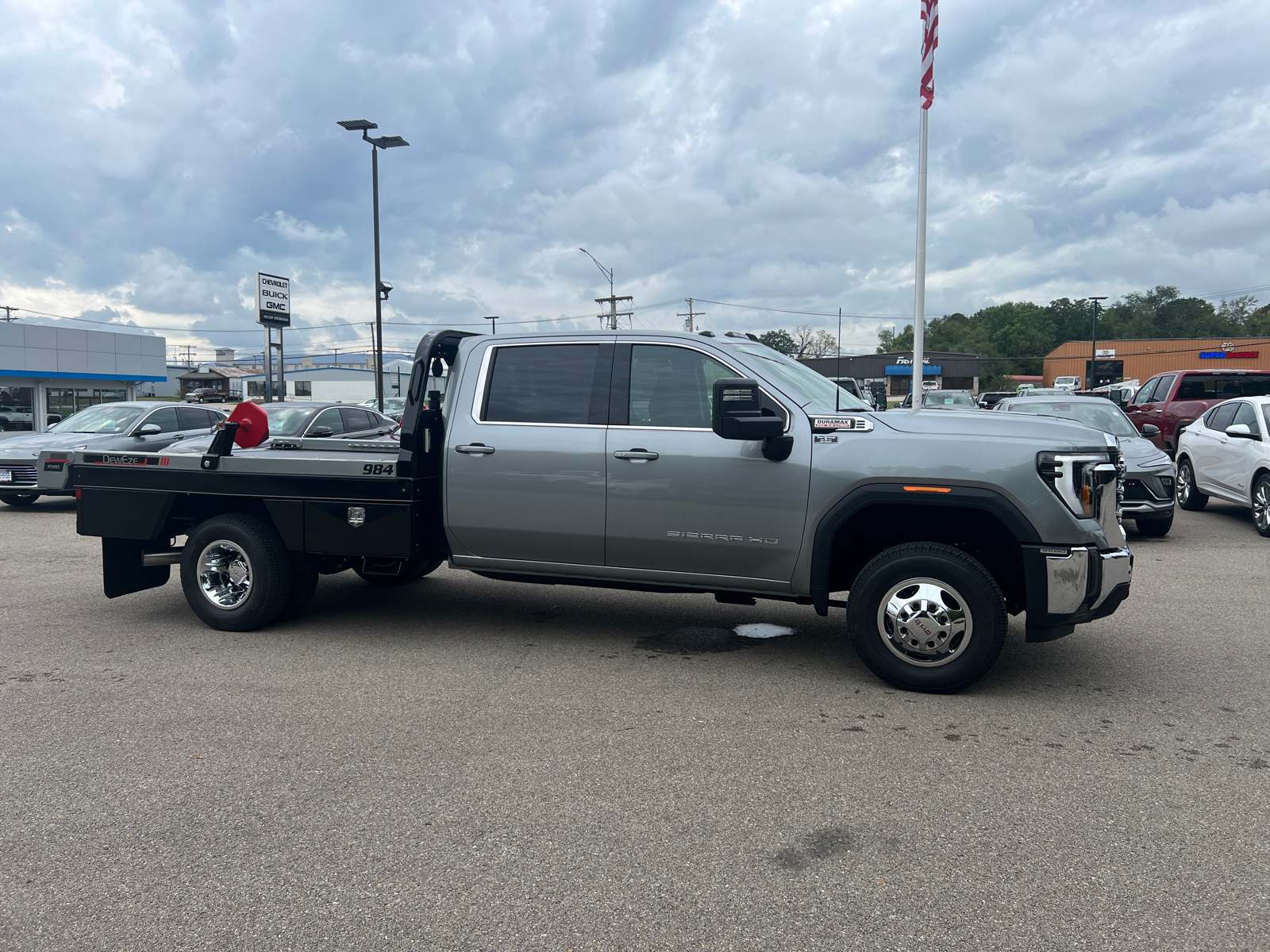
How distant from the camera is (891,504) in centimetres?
498

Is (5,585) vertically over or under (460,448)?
under

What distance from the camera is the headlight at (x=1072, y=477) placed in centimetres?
470

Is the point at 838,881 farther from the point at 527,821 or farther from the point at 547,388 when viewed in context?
the point at 547,388

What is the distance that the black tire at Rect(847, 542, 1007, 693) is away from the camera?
4.70 m

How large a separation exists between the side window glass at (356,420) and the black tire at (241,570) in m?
8.11

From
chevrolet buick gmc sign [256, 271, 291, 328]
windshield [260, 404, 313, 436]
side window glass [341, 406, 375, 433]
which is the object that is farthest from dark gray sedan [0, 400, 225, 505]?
chevrolet buick gmc sign [256, 271, 291, 328]

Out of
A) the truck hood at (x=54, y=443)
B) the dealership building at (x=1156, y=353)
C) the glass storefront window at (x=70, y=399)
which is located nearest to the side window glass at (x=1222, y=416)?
the truck hood at (x=54, y=443)

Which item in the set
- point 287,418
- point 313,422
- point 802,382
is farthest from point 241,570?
point 287,418

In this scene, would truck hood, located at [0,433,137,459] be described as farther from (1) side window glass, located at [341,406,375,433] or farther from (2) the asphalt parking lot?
(2) the asphalt parking lot

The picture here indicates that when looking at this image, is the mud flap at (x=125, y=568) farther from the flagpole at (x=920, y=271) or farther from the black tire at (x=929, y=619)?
the flagpole at (x=920, y=271)

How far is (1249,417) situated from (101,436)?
1559 centimetres

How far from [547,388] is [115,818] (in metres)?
3.28

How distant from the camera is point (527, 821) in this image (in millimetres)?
3375

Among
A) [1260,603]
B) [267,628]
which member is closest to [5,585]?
[267,628]
